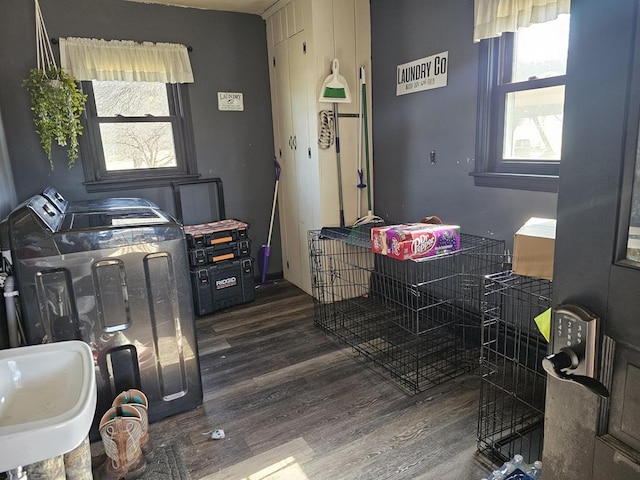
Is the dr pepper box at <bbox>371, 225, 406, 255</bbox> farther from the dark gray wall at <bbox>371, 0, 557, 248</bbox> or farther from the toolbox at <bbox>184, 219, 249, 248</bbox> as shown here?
the toolbox at <bbox>184, 219, 249, 248</bbox>

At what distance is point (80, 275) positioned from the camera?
5.93ft

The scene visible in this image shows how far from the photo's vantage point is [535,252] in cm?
142

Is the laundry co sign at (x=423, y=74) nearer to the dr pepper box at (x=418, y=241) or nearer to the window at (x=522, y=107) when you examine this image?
the window at (x=522, y=107)

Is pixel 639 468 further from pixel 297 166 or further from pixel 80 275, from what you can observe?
pixel 297 166

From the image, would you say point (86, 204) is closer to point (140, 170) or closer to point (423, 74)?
point (140, 170)

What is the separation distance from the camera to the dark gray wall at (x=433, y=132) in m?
2.48

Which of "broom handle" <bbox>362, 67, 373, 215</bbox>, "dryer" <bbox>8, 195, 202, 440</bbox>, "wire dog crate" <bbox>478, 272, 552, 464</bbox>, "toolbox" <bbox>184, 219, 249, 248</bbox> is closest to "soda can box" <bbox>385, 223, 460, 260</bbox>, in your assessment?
"wire dog crate" <bbox>478, 272, 552, 464</bbox>

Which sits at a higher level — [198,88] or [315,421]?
[198,88]

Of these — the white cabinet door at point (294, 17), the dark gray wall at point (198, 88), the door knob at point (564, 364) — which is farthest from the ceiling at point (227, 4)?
the door knob at point (564, 364)

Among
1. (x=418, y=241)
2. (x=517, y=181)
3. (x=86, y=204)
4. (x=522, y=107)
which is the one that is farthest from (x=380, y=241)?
(x=86, y=204)

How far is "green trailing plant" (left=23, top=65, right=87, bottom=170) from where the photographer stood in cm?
282

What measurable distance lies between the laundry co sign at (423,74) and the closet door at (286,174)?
3.29 ft

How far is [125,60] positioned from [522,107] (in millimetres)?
2852

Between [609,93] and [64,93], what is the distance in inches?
127
